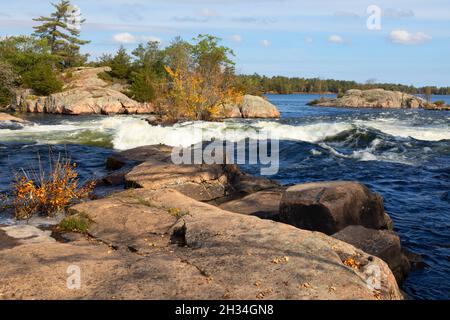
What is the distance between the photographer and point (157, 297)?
145 inches

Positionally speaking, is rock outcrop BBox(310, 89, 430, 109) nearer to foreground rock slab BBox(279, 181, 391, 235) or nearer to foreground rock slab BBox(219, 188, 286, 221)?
foreground rock slab BBox(219, 188, 286, 221)

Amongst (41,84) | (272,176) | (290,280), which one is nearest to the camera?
(290,280)

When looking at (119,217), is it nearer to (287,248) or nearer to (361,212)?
(287,248)

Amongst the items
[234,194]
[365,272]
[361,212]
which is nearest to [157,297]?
[365,272]

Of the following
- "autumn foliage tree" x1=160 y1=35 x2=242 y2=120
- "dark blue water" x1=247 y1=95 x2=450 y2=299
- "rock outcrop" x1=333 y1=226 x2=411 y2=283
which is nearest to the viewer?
"rock outcrop" x1=333 y1=226 x2=411 y2=283

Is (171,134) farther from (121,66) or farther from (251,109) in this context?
(121,66)

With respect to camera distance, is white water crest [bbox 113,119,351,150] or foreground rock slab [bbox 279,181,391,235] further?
white water crest [bbox 113,119,351,150]

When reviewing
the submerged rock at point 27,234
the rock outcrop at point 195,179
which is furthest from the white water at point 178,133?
the submerged rock at point 27,234

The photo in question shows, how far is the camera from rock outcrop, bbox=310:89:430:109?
65000mm

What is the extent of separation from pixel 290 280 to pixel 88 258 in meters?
2.27

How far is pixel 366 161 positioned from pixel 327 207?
1011 centimetres

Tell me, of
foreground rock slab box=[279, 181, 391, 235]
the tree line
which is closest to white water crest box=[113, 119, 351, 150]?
foreground rock slab box=[279, 181, 391, 235]

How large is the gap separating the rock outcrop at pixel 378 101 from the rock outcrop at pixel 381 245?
62.0 metres

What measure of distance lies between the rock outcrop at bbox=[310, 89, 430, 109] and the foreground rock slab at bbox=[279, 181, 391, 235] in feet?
200
